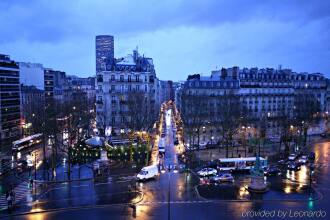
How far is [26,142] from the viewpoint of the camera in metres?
58.6

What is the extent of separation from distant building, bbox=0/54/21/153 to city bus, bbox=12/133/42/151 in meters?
5.77

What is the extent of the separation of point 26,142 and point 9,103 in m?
16.0

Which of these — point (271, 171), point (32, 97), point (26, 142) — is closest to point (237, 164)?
point (271, 171)

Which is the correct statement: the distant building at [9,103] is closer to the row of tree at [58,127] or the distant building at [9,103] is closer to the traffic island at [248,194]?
the row of tree at [58,127]

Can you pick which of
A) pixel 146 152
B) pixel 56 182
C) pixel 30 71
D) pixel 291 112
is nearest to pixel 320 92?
pixel 291 112

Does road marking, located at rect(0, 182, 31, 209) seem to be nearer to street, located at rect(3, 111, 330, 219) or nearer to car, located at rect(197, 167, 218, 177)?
street, located at rect(3, 111, 330, 219)

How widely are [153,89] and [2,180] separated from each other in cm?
3971

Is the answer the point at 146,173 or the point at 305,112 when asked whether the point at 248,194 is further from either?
the point at 305,112

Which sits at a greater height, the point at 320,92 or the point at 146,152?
the point at 320,92

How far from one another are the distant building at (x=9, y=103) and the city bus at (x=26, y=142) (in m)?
5.77

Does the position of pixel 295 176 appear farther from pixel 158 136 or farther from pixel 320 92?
pixel 320 92

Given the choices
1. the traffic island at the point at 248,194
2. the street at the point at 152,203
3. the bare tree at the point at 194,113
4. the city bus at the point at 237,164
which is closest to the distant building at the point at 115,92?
the bare tree at the point at 194,113

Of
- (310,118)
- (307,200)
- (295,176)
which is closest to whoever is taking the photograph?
(307,200)

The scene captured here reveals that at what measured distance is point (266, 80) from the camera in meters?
80.9
